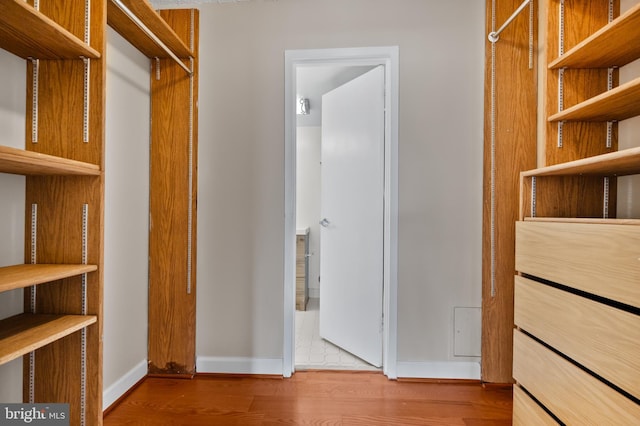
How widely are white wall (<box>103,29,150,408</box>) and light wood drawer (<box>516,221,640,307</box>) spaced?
1971mm

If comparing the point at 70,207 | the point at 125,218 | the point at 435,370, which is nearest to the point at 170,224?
the point at 125,218

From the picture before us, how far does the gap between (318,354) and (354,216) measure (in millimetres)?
1026

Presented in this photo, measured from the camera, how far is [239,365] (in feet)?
6.32

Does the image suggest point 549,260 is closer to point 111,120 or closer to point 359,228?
point 359,228

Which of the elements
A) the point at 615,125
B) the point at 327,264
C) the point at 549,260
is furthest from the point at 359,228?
the point at 615,125

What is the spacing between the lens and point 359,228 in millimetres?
2174

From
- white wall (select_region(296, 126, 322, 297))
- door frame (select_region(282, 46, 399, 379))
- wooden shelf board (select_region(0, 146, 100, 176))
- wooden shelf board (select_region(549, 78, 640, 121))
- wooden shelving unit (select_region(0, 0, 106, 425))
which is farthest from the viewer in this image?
white wall (select_region(296, 126, 322, 297))

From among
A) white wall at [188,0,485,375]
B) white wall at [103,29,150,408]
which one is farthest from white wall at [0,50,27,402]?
white wall at [188,0,485,375]

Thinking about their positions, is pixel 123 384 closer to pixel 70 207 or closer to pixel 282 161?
pixel 70 207

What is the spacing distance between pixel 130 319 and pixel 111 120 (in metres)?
1.09

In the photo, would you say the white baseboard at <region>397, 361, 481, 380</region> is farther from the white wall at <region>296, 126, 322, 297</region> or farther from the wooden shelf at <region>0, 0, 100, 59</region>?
the wooden shelf at <region>0, 0, 100, 59</region>

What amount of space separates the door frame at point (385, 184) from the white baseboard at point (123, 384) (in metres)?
0.85

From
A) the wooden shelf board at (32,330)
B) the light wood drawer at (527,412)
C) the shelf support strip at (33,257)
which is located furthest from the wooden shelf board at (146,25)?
the light wood drawer at (527,412)

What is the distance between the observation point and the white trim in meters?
1.92
